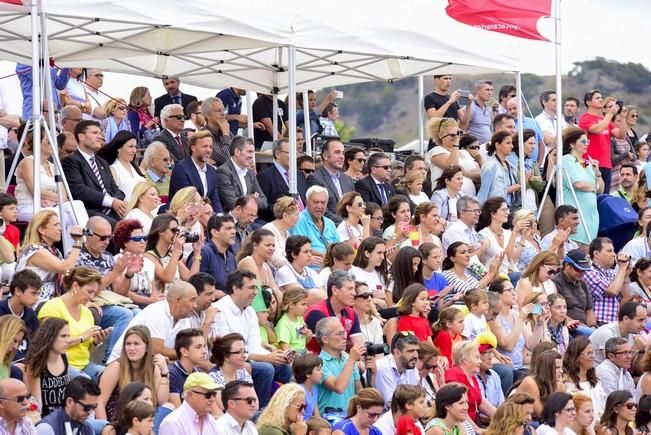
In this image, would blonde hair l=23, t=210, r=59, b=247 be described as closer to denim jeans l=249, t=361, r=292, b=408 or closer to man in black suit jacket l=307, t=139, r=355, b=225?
denim jeans l=249, t=361, r=292, b=408

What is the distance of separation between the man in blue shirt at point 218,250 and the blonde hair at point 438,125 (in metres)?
4.89

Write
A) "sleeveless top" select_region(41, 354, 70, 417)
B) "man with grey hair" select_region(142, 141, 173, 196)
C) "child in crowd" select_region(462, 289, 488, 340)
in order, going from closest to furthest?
"sleeveless top" select_region(41, 354, 70, 417), "child in crowd" select_region(462, 289, 488, 340), "man with grey hair" select_region(142, 141, 173, 196)

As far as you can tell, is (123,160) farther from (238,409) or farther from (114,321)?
(238,409)

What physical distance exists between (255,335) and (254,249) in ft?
4.01

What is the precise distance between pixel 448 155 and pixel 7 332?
8.50m

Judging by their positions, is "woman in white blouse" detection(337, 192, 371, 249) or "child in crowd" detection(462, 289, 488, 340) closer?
"child in crowd" detection(462, 289, 488, 340)

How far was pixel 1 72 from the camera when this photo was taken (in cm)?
2048

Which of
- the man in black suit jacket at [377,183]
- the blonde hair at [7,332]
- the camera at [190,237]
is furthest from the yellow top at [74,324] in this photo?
the man in black suit jacket at [377,183]

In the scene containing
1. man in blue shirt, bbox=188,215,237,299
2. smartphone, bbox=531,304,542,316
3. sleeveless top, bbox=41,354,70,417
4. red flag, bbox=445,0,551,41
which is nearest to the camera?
sleeveless top, bbox=41,354,70,417

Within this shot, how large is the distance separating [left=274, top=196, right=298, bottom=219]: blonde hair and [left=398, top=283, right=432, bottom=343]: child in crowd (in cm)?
158

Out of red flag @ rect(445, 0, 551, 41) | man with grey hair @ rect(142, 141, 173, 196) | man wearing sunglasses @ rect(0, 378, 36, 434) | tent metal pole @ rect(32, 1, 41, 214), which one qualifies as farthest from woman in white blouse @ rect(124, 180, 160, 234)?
red flag @ rect(445, 0, 551, 41)

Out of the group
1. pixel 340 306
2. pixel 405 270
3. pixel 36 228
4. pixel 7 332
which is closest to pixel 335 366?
pixel 340 306

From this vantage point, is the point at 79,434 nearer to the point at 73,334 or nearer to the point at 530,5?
the point at 73,334

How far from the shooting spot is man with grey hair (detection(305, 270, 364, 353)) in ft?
49.0
